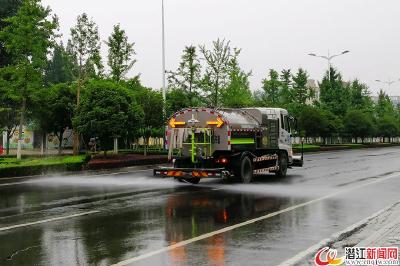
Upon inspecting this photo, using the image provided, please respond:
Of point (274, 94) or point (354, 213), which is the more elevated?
point (274, 94)

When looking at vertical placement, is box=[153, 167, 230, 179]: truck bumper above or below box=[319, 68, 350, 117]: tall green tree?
below

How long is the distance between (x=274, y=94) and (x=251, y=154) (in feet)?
142

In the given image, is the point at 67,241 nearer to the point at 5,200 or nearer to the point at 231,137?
the point at 5,200

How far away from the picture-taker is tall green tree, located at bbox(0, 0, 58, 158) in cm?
2914

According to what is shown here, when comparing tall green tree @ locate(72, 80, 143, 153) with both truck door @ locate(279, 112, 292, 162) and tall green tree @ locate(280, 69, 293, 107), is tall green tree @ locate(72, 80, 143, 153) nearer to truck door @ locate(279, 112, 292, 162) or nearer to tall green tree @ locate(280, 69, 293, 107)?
truck door @ locate(279, 112, 292, 162)

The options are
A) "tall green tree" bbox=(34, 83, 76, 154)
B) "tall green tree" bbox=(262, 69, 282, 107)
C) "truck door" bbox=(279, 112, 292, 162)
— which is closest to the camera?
"truck door" bbox=(279, 112, 292, 162)

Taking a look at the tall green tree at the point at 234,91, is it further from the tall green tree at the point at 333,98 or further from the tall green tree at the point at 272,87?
the tall green tree at the point at 333,98

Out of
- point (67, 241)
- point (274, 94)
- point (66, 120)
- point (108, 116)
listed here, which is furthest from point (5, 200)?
point (274, 94)

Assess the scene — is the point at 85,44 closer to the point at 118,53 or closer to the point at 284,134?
the point at 118,53

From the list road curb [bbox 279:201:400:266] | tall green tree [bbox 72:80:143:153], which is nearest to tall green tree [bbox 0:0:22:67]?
tall green tree [bbox 72:80:143:153]

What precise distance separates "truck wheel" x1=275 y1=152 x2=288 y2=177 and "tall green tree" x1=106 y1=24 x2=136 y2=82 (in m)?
18.4

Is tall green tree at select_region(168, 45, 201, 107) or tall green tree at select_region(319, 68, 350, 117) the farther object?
tall green tree at select_region(319, 68, 350, 117)

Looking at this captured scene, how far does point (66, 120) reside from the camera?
38656 mm

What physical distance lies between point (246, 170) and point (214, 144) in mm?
1847
